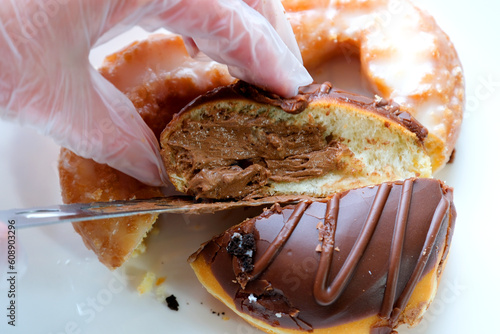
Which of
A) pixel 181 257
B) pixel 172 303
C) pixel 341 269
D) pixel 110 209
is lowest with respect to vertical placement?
pixel 172 303

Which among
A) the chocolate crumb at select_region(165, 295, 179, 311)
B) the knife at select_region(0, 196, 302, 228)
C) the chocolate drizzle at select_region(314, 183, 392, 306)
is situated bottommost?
the chocolate crumb at select_region(165, 295, 179, 311)

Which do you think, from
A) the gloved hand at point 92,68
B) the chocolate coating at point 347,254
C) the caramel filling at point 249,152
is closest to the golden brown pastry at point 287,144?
the caramel filling at point 249,152

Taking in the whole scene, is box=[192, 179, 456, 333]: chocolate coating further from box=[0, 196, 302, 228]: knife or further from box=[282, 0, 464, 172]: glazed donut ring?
box=[282, 0, 464, 172]: glazed donut ring

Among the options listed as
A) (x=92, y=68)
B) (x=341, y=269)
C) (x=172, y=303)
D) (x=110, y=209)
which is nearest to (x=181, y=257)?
(x=172, y=303)

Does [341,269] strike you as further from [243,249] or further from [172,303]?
[172,303]

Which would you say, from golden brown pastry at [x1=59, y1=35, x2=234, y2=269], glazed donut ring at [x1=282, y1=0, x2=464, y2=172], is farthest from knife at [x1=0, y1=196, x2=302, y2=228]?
glazed donut ring at [x1=282, y1=0, x2=464, y2=172]
